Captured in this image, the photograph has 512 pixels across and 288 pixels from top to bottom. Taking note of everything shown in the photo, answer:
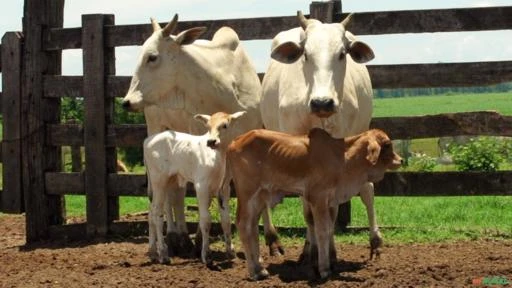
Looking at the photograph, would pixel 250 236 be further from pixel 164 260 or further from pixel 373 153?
pixel 164 260

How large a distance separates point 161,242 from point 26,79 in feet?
10.7

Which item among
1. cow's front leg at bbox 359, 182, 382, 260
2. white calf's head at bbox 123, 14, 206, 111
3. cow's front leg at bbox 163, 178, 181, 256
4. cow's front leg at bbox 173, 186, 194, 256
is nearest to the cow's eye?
white calf's head at bbox 123, 14, 206, 111

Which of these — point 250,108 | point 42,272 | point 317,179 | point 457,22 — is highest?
point 457,22

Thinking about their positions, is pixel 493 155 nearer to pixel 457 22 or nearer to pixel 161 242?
pixel 457 22

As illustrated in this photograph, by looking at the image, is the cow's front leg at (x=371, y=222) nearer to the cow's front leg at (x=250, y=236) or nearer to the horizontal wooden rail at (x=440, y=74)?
the cow's front leg at (x=250, y=236)

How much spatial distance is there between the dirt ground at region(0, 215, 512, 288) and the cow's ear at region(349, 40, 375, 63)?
1720 mm

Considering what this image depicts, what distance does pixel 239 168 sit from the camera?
7.13 m

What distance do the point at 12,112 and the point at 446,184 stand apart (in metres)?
4.92

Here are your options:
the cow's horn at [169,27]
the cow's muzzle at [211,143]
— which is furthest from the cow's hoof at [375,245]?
the cow's horn at [169,27]

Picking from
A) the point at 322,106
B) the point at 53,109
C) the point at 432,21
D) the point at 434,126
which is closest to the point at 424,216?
the point at 434,126

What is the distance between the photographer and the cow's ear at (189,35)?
29.4 ft

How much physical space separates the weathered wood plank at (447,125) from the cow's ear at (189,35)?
2.10m

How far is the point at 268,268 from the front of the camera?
7.75 metres

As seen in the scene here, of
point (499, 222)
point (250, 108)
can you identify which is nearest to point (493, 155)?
point (499, 222)
